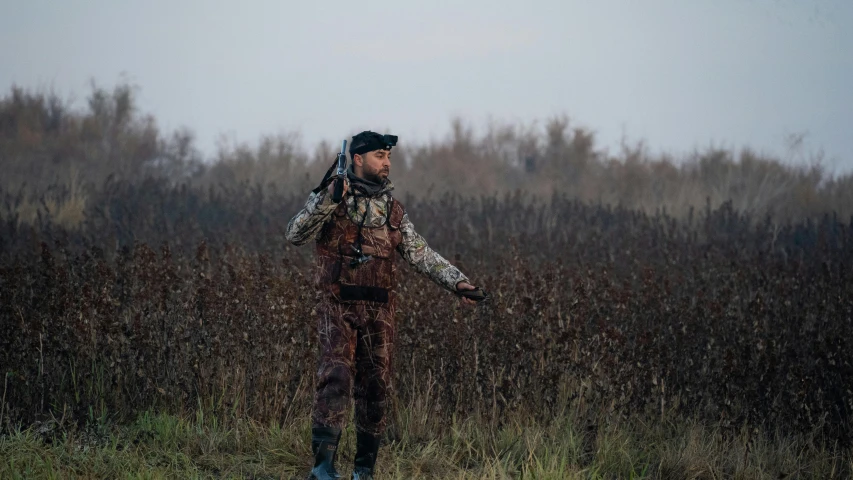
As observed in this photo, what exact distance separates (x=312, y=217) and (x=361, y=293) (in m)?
0.42

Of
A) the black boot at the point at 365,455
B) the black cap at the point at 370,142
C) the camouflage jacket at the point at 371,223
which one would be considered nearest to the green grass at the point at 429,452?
the black boot at the point at 365,455

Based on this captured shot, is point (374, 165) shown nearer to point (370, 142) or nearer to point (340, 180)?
point (370, 142)

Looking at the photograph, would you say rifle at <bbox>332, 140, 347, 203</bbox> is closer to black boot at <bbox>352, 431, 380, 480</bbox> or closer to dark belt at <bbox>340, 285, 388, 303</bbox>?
dark belt at <bbox>340, 285, 388, 303</bbox>

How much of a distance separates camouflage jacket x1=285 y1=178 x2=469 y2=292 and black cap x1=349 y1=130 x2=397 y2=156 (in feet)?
0.61

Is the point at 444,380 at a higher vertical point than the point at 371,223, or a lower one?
lower

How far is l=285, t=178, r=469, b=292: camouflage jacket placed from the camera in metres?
4.53

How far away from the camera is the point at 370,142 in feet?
15.4

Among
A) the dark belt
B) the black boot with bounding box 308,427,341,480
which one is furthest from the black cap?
the black boot with bounding box 308,427,341,480

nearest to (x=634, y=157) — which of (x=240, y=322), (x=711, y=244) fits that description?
(x=711, y=244)

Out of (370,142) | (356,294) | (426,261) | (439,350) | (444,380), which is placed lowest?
(444,380)

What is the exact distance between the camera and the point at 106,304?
6.01 metres

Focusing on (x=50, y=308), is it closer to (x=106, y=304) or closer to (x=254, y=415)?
(x=106, y=304)

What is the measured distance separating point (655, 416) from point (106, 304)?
3496 mm

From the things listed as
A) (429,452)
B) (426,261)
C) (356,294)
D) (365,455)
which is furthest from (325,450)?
(426,261)
